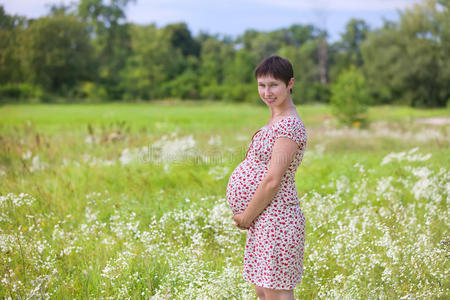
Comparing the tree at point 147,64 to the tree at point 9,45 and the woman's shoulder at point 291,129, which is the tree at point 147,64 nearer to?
the tree at point 9,45

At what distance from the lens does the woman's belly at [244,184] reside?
289 centimetres

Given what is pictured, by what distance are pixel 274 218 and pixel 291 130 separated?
626 millimetres

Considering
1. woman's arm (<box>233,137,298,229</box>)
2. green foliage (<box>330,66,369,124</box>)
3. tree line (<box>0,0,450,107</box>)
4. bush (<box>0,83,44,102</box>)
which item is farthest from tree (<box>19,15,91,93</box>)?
green foliage (<box>330,66,369,124</box>)

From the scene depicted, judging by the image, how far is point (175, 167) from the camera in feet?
26.2

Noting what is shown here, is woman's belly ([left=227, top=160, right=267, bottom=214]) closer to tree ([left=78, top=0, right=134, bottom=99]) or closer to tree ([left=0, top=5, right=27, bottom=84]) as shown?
tree ([left=0, top=5, right=27, bottom=84])

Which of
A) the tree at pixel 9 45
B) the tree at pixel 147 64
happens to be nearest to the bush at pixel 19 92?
the tree at pixel 9 45

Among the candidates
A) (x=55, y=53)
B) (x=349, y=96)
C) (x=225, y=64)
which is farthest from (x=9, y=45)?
(x=225, y=64)

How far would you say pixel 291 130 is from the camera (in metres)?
2.76

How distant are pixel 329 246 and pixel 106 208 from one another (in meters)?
3.33

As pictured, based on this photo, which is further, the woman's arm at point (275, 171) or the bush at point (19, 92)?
the bush at point (19, 92)

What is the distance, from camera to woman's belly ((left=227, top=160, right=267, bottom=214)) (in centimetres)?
289

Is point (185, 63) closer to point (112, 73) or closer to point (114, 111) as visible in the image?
point (112, 73)

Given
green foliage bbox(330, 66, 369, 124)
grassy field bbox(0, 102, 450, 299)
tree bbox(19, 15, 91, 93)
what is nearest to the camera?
grassy field bbox(0, 102, 450, 299)

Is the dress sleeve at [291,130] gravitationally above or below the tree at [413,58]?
below
